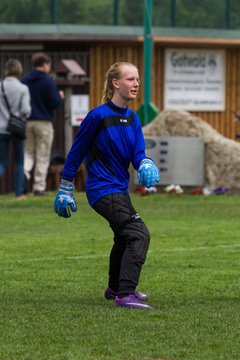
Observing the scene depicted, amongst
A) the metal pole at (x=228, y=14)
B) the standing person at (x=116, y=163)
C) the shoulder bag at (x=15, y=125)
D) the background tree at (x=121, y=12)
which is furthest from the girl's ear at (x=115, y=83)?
the metal pole at (x=228, y=14)

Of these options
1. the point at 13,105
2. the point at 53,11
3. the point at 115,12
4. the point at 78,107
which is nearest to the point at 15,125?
the point at 13,105

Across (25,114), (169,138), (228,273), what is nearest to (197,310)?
(228,273)

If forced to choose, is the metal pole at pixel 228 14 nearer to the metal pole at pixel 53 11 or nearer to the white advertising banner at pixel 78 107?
the metal pole at pixel 53 11

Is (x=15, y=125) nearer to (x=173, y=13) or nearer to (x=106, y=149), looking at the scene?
(x=106, y=149)

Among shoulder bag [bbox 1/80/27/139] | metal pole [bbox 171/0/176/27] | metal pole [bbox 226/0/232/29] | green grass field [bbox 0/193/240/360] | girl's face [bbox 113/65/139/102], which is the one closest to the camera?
green grass field [bbox 0/193/240/360]

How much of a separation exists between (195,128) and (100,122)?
12.4 metres

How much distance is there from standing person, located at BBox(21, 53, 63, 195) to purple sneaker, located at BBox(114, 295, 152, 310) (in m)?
11.4

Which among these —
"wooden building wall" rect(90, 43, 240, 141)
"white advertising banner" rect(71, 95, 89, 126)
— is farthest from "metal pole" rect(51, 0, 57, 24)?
"white advertising banner" rect(71, 95, 89, 126)

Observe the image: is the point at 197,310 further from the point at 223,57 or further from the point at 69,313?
the point at 223,57

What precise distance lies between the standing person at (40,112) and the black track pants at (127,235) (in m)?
11.1

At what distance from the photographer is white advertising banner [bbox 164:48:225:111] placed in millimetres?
26531

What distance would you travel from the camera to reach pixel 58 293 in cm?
976

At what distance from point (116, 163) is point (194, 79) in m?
17.9

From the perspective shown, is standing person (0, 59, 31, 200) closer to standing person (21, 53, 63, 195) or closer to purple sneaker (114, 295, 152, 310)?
standing person (21, 53, 63, 195)
